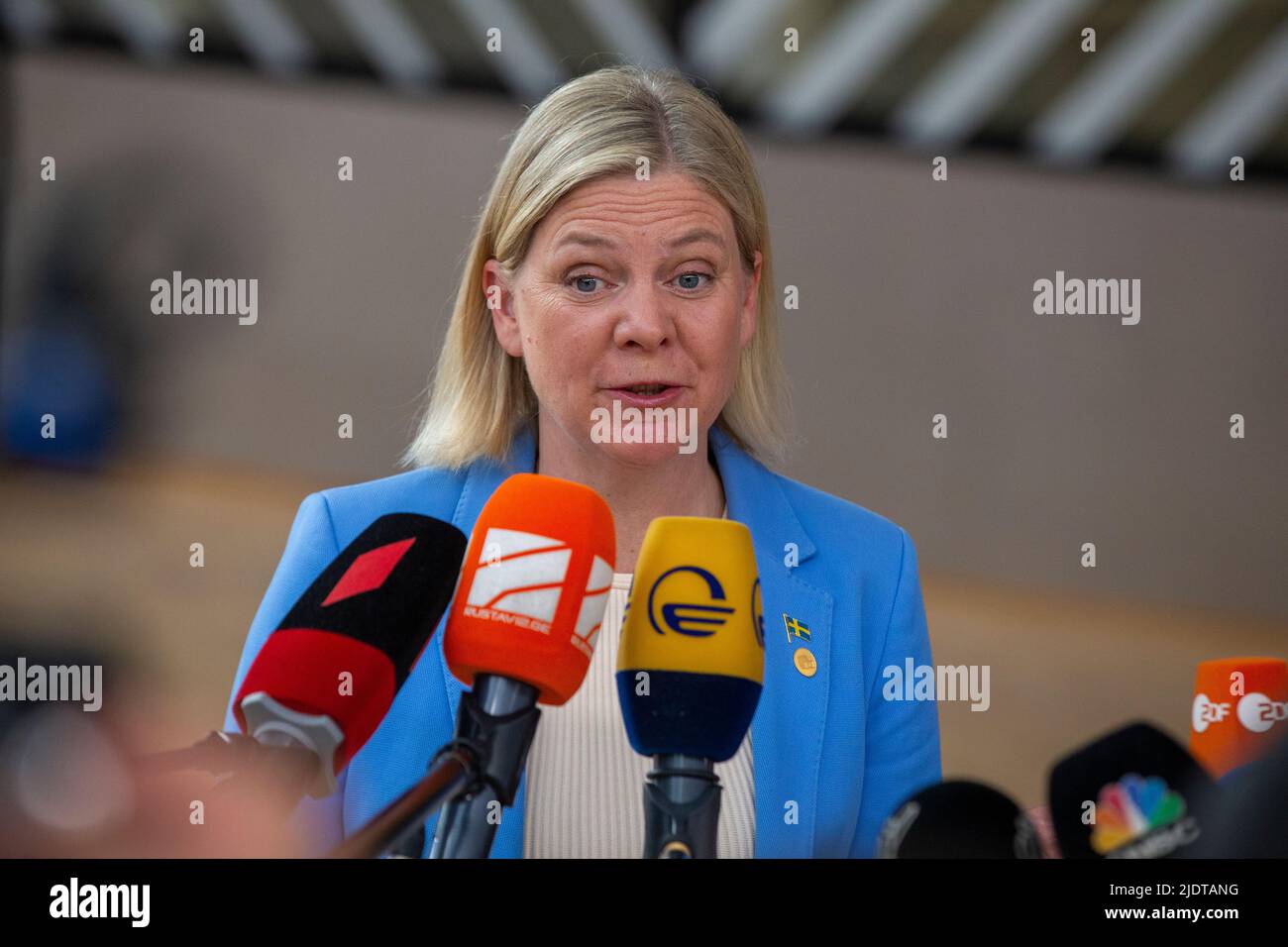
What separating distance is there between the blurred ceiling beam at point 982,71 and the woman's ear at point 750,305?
12.8ft

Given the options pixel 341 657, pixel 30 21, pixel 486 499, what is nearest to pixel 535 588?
pixel 341 657

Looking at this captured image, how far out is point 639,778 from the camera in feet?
4.49

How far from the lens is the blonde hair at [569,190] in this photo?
4.75 feet

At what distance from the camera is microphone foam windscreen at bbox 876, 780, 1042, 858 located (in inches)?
39.2

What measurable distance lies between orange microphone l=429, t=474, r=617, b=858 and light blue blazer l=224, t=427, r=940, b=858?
0.30 meters

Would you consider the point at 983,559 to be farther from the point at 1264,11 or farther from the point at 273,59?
the point at 273,59

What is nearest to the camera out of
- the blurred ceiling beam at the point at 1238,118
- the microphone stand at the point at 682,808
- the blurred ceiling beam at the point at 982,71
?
the microphone stand at the point at 682,808

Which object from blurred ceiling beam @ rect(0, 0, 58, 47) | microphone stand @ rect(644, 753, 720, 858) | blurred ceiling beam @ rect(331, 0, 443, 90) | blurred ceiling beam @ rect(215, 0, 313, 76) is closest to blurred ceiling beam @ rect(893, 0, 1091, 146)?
blurred ceiling beam @ rect(331, 0, 443, 90)

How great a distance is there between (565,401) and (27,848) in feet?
2.00

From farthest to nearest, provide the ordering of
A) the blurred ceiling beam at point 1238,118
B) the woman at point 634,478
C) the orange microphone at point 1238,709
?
the blurred ceiling beam at point 1238,118 < the woman at point 634,478 < the orange microphone at point 1238,709

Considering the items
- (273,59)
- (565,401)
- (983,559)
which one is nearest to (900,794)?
(565,401)

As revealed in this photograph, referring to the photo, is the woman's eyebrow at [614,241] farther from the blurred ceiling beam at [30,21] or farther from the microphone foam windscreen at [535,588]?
the blurred ceiling beam at [30,21]
